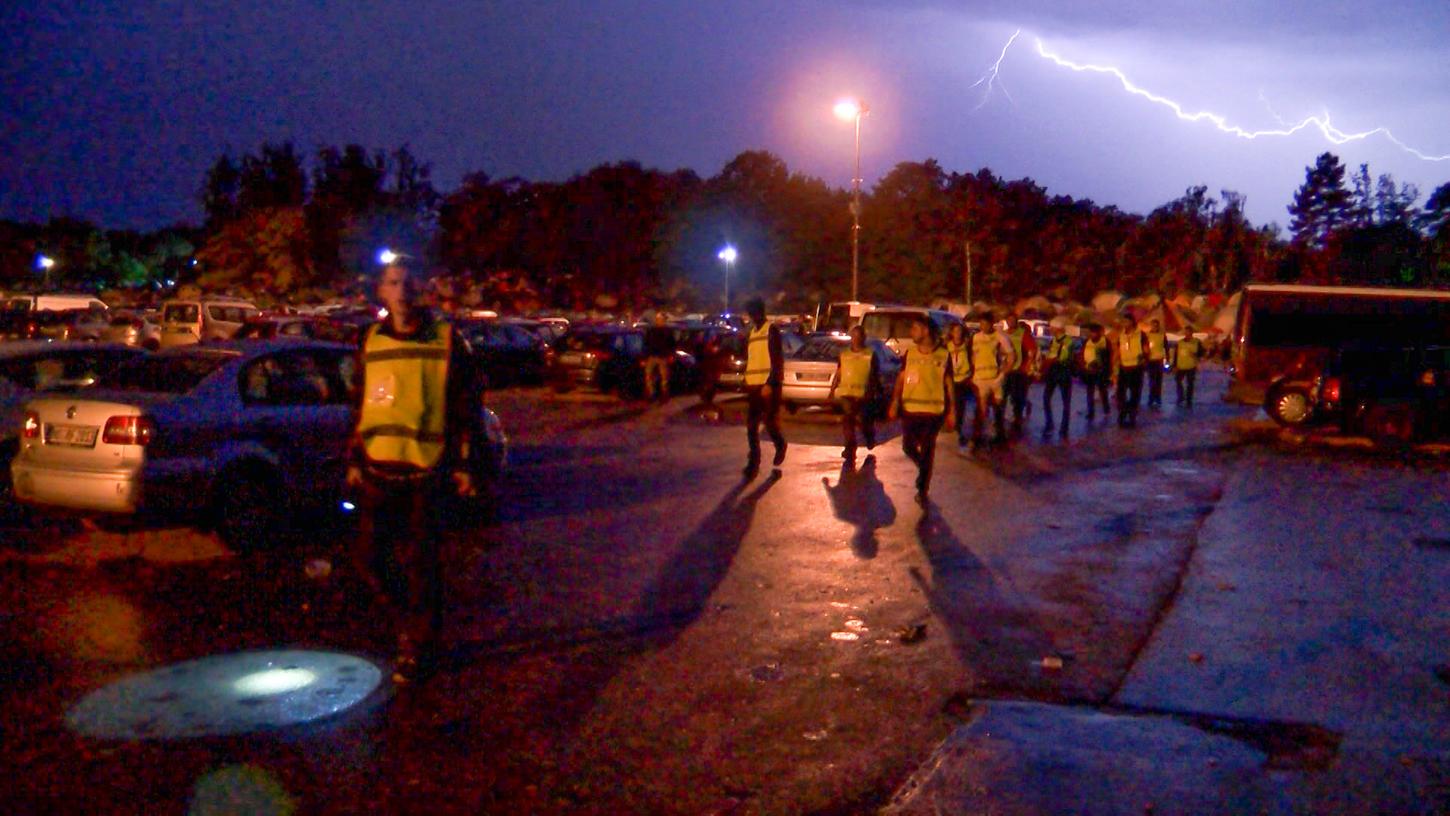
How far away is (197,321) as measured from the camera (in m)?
30.1

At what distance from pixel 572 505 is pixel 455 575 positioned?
2.99 m

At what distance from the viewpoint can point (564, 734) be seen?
552 cm

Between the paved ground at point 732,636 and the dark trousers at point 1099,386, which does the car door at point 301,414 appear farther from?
the dark trousers at point 1099,386

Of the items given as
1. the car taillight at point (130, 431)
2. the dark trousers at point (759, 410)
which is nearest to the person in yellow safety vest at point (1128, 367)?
the dark trousers at point (759, 410)

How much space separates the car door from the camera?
911 centimetres

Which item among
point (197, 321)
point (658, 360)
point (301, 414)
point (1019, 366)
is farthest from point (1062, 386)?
point (197, 321)

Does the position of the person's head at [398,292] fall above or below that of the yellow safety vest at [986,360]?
above

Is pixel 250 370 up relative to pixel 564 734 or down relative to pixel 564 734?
up

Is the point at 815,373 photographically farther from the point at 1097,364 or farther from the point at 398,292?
the point at 398,292

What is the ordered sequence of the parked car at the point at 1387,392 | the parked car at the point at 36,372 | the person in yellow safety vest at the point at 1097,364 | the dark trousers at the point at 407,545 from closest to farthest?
1. the dark trousers at the point at 407,545
2. the parked car at the point at 36,372
3. the parked car at the point at 1387,392
4. the person in yellow safety vest at the point at 1097,364

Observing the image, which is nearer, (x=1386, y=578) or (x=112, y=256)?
(x=1386, y=578)

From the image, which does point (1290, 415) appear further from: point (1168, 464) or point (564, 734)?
point (564, 734)

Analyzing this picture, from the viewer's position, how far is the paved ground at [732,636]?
507 centimetres

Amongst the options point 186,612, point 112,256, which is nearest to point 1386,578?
point 186,612
